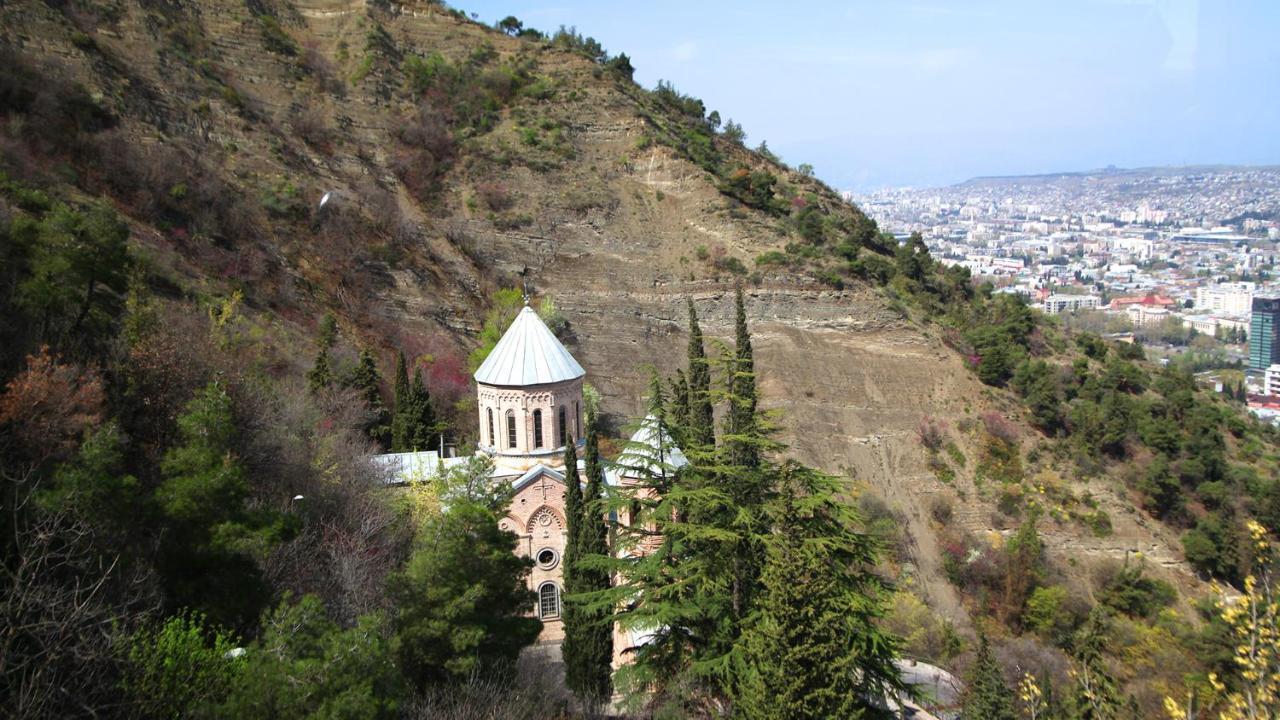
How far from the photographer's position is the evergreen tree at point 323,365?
24.5 m

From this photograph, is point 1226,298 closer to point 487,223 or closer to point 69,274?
point 487,223

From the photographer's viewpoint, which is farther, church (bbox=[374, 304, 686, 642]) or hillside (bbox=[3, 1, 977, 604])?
hillside (bbox=[3, 1, 977, 604])

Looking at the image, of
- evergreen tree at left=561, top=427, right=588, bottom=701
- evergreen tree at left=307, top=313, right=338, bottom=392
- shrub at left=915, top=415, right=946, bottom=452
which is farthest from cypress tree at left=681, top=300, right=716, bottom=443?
shrub at left=915, top=415, right=946, bottom=452

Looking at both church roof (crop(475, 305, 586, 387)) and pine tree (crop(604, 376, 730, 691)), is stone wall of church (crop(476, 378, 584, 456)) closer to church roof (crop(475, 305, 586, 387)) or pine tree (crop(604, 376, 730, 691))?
church roof (crop(475, 305, 586, 387))

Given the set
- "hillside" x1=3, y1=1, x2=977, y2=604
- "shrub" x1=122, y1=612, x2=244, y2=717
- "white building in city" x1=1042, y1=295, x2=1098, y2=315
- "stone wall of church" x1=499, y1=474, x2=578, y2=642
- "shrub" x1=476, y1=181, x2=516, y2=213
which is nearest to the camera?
"shrub" x1=122, y1=612, x2=244, y2=717

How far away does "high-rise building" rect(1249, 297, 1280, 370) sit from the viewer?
7731 cm

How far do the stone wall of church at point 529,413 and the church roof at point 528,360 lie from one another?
0.70ft

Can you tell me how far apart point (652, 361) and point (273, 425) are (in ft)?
68.6

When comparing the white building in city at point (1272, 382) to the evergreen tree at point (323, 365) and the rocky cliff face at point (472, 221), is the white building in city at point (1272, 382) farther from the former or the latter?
the evergreen tree at point (323, 365)

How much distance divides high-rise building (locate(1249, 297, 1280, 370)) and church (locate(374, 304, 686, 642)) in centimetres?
8263

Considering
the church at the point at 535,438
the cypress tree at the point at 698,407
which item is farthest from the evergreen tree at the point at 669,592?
the church at the point at 535,438

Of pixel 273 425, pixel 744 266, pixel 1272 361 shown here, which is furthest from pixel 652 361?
pixel 1272 361

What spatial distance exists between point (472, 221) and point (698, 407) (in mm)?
26370

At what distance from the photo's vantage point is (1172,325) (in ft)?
293
